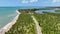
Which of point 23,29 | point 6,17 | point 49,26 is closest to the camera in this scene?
point 23,29

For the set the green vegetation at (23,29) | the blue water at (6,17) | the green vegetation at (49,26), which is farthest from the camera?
the blue water at (6,17)

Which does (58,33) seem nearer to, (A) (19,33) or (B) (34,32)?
(B) (34,32)

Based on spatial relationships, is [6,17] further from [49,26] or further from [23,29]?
[23,29]

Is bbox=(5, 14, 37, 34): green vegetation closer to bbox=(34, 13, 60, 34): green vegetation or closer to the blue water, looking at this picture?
bbox=(34, 13, 60, 34): green vegetation

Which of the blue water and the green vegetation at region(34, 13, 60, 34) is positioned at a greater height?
the green vegetation at region(34, 13, 60, 34)

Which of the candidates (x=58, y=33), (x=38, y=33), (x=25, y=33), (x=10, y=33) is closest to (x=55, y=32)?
(x=58, y=33)

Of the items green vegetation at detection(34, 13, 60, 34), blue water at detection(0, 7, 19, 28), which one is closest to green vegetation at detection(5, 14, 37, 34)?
green vegetation at detection(34, 13, 60, 34)

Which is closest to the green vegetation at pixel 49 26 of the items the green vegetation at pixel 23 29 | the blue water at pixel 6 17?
the green vegetation at pixel 23 29

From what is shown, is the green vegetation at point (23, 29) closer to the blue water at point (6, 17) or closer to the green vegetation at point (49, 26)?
the green vegetation at point (49, 26)

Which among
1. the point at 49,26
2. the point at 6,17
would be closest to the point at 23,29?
the point at 49,26

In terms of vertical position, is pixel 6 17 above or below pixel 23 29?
below

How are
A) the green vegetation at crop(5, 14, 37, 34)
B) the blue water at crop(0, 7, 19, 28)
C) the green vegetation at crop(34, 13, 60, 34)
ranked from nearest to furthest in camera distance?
the green vegetation at crop(34, 13, 60, 34)
the green vegetation at crop(5, 14, 37, 34)
the blue water at crop(0, 7, 19, 28)
